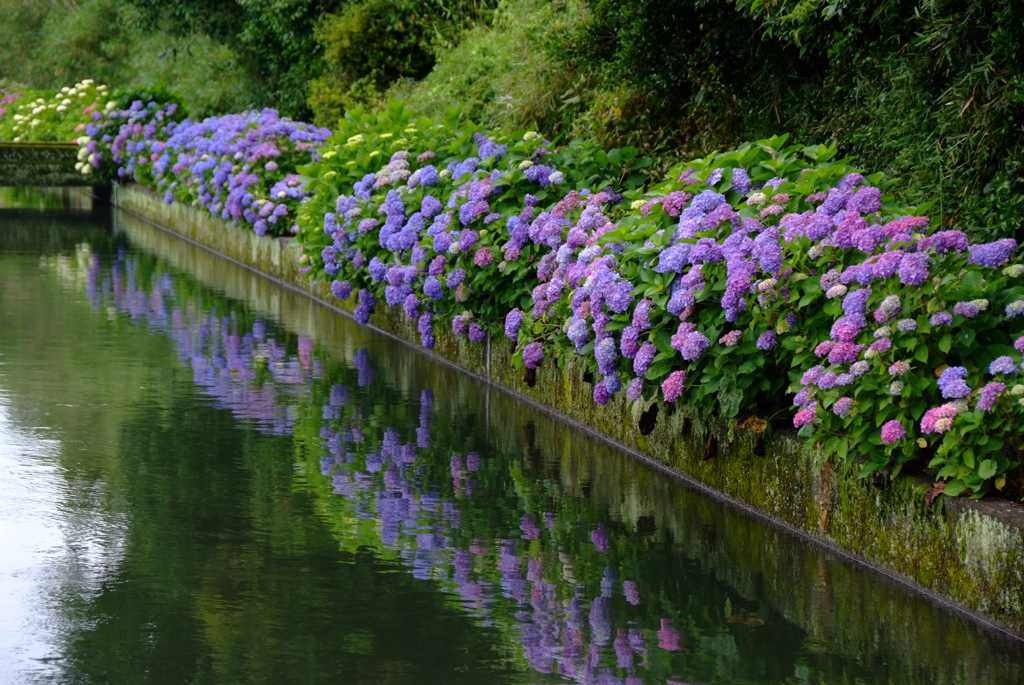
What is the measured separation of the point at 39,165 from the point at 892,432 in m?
20.5

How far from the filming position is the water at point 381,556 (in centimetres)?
460

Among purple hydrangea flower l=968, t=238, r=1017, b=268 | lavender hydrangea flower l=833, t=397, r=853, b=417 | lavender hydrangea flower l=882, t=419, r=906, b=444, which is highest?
purple hydrangea flower l=968, t=238, r=1017, b=268

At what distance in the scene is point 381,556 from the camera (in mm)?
5664

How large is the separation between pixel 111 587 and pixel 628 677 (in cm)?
185

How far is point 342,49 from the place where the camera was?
18453 mm

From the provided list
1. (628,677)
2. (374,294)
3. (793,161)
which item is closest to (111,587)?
(628,677)

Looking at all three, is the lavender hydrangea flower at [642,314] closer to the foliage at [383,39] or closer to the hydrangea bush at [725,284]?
the hydrangea bush at [725,284]

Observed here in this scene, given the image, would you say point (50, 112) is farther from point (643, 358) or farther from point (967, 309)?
point (967, 309)

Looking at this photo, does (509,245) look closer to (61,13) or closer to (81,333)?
(81,333)

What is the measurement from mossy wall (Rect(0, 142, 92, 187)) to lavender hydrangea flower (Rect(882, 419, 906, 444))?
19.9 metres

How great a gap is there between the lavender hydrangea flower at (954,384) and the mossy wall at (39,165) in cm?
1999

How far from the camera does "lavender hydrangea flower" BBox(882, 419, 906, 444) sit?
522cm

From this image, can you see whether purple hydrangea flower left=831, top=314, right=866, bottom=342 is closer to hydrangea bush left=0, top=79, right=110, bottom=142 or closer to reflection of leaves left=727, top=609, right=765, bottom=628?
reflection of leaves left=727, top=609, right=765, bottom=628

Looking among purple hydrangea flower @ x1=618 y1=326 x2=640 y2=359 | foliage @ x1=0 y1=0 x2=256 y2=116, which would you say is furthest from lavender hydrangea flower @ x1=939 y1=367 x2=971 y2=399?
foliage @ x1=0 y1=0 x2=256 y2=116
